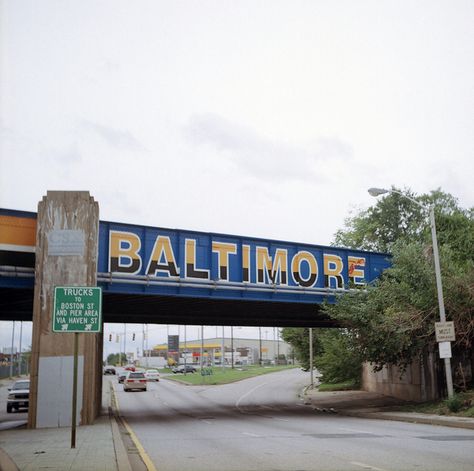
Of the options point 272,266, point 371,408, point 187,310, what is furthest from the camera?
point 187,310

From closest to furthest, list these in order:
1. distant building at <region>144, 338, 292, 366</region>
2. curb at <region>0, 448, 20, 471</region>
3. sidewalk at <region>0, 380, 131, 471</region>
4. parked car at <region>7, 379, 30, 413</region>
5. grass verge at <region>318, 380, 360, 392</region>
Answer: curb at <region>0, 448, 20, 471</region> < sidewalk at <region>0, 380, 131, 471</region> < parked car at <region>7, 379, 30, 413</region> < grass verge at <region>318, 380, 360, 392</region> < distant building at <region>144, 338, 292, 366</region>

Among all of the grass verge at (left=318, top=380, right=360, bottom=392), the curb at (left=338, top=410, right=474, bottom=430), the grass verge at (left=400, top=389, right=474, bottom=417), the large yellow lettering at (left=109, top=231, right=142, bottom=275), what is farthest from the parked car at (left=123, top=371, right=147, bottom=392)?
the grass verge at (left=400, top=389, right=474, bottom=417)

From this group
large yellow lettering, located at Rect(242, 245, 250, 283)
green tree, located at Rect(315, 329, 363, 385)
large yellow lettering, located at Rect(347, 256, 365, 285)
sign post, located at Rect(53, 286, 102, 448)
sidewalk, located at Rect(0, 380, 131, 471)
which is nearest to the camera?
sidewalk, located at Rect(0, 380, 131, 471)

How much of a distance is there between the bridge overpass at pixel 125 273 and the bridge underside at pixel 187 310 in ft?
0.30

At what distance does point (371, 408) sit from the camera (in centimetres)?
3083

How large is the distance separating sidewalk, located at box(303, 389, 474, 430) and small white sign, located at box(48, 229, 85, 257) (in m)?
14.1

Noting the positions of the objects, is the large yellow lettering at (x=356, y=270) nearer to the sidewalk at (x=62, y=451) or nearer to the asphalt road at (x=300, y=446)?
the asphalt road at (x=300, y=446)

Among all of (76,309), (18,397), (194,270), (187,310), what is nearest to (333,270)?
(194,270)

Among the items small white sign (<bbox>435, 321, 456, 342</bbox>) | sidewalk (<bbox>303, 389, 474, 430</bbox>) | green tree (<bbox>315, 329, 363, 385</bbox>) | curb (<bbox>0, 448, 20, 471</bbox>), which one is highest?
small white sign (<bbox>435, 321, 456, 342</bbox>)

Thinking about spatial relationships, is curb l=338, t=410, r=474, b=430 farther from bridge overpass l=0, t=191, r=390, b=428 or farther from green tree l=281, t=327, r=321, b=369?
green tree l=281, t=327, r=321, b=369

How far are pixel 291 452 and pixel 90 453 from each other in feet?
14.3

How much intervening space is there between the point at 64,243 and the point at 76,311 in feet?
29.0

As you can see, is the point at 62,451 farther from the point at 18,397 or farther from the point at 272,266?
the point at 18,397

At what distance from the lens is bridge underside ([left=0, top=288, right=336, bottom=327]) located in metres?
29.0
